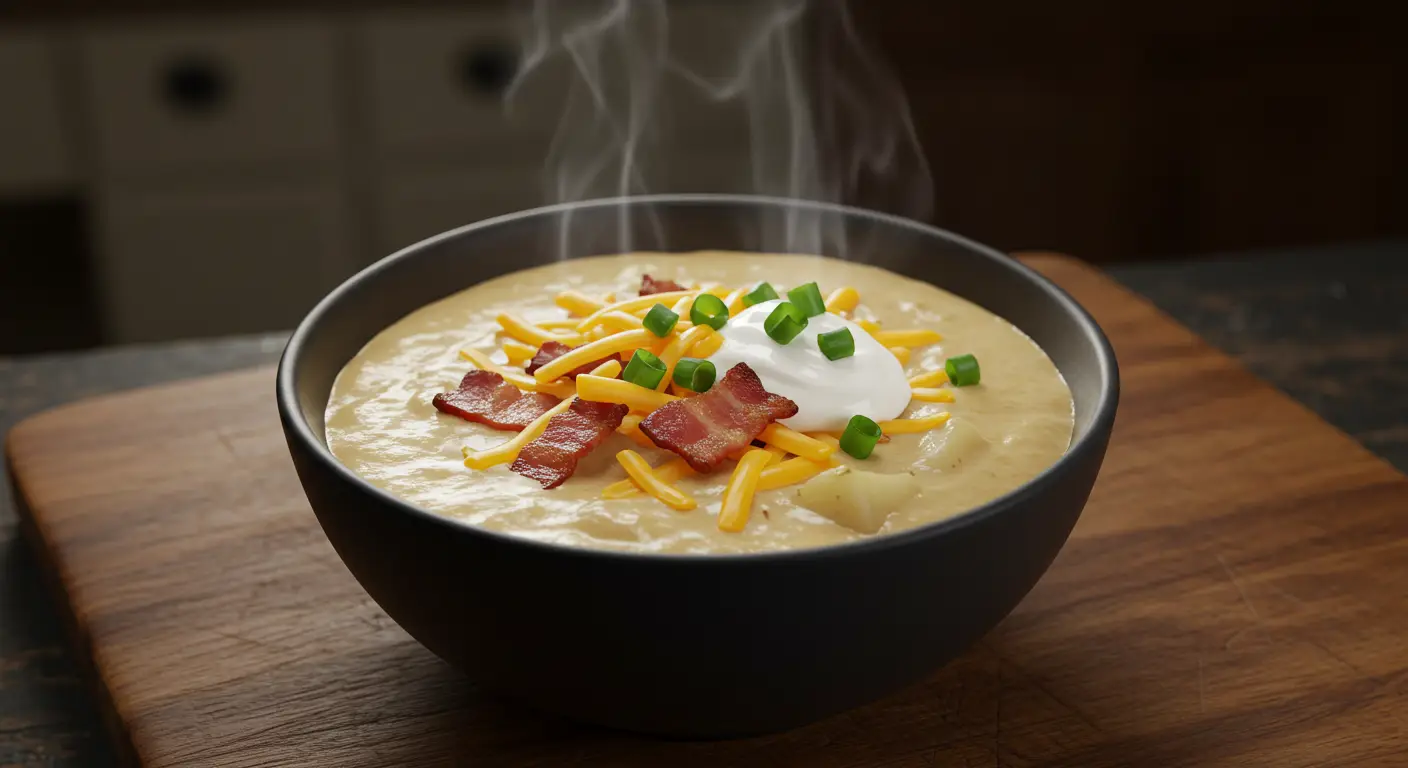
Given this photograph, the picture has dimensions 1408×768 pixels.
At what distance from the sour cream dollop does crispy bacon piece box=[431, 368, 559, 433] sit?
225 millimetres

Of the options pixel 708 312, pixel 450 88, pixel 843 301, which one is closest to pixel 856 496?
pixel 708 312

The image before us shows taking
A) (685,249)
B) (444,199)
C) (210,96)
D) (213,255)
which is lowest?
(213,255)

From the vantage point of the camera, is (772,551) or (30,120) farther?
(30,120)

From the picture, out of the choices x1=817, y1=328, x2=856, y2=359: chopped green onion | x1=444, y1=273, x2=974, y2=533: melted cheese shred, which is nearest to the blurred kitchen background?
x1=444, y1=273, x2=974, y2=533: melted cheese shred

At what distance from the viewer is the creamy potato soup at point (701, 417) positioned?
153 centimetres

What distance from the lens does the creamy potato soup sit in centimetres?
153

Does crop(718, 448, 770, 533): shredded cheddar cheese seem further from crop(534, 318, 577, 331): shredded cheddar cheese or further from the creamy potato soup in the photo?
crop(534, 318, 577, 331): shredded cheddar cheese

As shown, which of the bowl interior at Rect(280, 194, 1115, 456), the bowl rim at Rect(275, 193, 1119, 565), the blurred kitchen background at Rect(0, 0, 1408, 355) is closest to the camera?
the bowl rim at Rect(275, 193, 1119, 565)

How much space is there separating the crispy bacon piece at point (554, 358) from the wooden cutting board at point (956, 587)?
371mm

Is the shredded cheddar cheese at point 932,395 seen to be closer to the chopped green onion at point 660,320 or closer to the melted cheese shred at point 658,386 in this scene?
the melted cheese shred at point 658,386

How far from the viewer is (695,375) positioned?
5.56 feet

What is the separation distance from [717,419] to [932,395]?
310 millimetres

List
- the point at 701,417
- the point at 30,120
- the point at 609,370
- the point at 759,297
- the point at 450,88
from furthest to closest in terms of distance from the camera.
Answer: the point at 450,88
the point at 30,120
the point at 759,297
the point at 609,370
the point at 701,417

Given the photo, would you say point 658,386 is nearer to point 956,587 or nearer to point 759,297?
point 759,297
